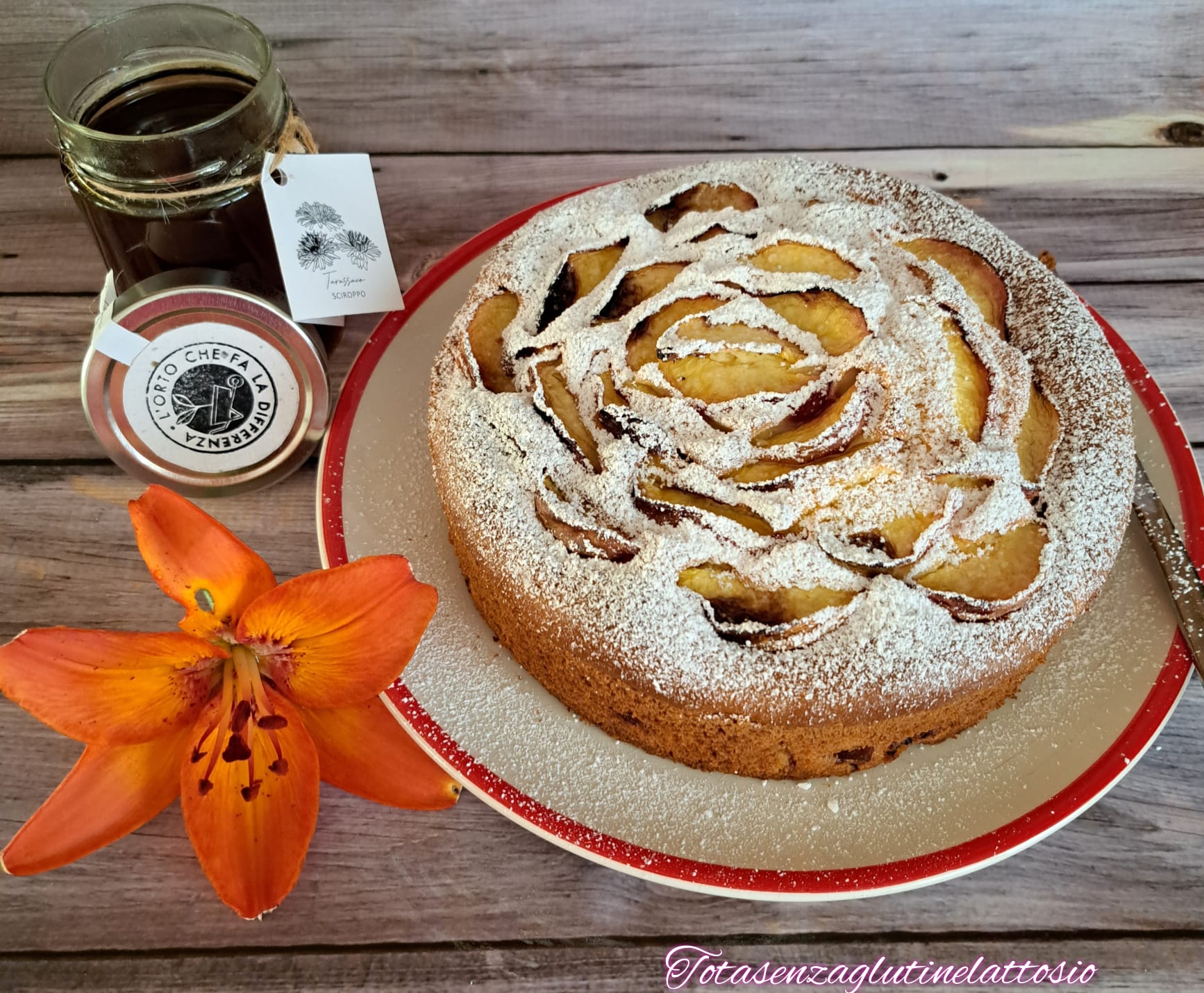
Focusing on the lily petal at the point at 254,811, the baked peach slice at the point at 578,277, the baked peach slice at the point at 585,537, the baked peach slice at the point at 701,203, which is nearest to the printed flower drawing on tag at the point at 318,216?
the baked peach slice at the point at 578,277

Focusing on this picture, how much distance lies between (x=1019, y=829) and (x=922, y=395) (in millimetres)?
504

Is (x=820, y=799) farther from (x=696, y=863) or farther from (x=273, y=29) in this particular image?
(x=273, y=29)

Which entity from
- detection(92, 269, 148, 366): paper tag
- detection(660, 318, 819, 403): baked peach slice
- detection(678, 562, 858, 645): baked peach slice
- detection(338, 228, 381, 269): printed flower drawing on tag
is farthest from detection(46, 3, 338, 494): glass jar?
detection(678, 562, 858, 645): baked peach slice

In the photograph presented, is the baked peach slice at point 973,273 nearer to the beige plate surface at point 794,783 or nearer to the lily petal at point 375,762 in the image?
the beige plate surface at point 794,783

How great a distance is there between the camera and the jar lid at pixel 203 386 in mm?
1381

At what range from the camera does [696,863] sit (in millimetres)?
1123

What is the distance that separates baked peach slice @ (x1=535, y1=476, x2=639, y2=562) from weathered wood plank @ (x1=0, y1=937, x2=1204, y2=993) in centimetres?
48

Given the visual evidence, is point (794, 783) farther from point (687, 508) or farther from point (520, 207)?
point (520, 207)

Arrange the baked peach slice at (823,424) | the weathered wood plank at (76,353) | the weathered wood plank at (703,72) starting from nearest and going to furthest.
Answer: the baked peach slice at (823,424) → the weathered wood plank at (76,353) → the weathered wood plank at (703,72)

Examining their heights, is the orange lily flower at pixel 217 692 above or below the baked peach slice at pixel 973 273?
below

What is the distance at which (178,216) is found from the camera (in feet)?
4.50

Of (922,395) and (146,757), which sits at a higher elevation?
(922,395)

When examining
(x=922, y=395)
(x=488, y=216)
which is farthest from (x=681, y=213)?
(x=488, y=216)

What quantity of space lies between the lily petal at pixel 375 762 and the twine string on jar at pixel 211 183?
0.69m
